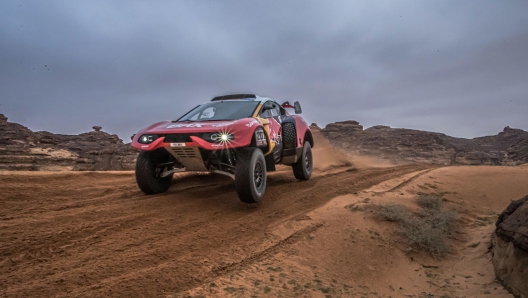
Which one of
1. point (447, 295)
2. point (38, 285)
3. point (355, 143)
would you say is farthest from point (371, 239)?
point (355, 143)

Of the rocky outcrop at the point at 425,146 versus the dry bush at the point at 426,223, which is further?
the rocky outcrop at the point at 425,146

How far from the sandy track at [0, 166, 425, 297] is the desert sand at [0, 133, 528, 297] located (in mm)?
14

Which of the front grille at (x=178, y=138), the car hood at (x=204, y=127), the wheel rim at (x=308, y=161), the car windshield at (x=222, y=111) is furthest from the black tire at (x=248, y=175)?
the wheel rim at (x=308, y=161)

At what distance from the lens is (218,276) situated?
3297 mm

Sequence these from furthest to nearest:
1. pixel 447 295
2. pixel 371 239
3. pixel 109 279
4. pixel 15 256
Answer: pixel 371 239 → pixel 447 295 → pixel 15 256 → pixel 109 279

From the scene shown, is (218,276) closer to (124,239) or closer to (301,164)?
(124,239)

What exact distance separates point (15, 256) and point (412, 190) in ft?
24.4

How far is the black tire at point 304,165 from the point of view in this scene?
8.51 meters

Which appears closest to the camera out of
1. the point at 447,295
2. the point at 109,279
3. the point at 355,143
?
the point at 109,279

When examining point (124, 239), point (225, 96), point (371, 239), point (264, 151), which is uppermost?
point (225, 96)

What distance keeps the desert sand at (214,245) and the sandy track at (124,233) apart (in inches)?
0.6

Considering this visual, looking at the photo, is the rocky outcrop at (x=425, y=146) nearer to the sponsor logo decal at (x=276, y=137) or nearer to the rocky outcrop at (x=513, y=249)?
the sponsor logo decal at (x=276, y=137)

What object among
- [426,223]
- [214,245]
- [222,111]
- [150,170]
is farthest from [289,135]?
[214,245]

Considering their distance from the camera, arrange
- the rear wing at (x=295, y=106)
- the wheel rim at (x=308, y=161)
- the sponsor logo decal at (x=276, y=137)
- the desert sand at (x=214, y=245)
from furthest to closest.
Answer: the wheel rim at (x=308, y=161) → the rear wing at (x=295, y=106) → the sponsor logo decal at (x=276, y=137) → the desert sand at (x=214, y=245)
